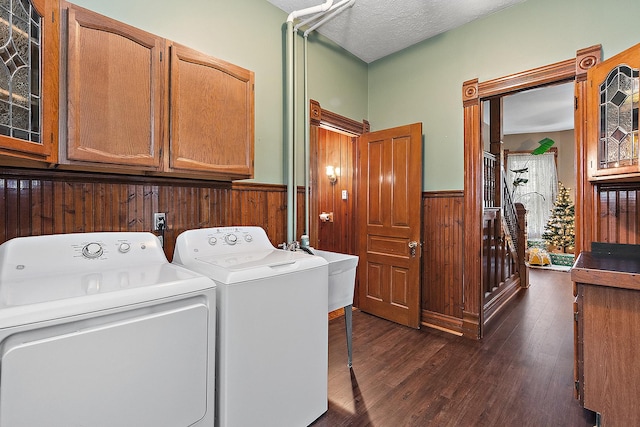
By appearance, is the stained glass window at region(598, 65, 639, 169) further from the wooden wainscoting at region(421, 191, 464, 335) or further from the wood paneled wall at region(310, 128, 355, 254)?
the wood paneled wall at region(310, 128, 355, 254)

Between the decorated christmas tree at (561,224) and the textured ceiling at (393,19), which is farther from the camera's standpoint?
the decorated christmas tree at (561,224)

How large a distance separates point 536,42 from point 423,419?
9.44 feet

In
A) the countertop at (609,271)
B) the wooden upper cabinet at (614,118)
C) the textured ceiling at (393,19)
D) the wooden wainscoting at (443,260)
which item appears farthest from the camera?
the wooden wainscoting at (443,260)

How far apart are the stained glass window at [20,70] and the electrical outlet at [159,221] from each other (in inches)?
30.3

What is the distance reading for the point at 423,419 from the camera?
1.78 meters

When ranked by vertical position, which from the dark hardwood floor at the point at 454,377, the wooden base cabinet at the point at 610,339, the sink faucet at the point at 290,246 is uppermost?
the sink faucet at the point at 290,246

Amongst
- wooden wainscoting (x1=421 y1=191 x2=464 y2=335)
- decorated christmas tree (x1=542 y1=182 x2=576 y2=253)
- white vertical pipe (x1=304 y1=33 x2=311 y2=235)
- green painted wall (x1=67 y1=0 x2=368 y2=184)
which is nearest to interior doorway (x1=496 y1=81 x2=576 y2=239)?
decorated christmas tree (x1=542 y1=182 x2=576 y2=253)

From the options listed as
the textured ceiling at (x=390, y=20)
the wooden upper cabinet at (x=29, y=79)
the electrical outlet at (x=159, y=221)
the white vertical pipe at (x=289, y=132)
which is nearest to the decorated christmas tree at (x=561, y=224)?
the textured ceiling at (x=390, y=20)

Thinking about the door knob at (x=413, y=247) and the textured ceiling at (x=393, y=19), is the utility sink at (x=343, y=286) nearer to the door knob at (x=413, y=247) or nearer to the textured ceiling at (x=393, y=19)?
the door knob at (x=413, y=247)

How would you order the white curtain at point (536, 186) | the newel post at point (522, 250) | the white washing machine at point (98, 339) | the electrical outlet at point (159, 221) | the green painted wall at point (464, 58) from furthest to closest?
the white curtain at point (536, 186), the newel post at point (522, 250), the green painted wall at point (464, 58), the electrical outlet at point (159, 221), the white washing machine at point (98, 339)

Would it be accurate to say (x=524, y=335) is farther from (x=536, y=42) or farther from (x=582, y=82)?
(x=536, y=42)

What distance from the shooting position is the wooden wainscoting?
2.99m

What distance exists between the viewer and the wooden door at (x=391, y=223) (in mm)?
3086

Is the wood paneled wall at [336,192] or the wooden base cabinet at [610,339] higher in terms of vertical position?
the wood paneled wall at [336,192]
